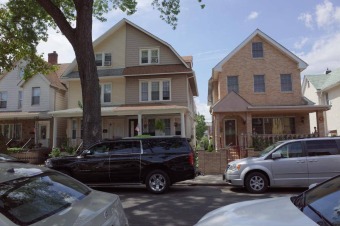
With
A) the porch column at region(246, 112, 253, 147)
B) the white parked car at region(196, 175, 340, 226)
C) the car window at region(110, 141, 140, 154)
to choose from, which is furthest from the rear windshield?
the porch column at region(246, 112, 253, 147)

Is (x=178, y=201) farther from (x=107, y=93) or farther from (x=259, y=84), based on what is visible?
(x=107, y=93)

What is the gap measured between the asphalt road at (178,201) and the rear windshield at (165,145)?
4.78 ft

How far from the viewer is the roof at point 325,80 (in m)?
28.4

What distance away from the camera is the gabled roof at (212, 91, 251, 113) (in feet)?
69.4

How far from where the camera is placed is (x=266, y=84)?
2405cm

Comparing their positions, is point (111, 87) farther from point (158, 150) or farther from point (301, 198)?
point (301, 198)

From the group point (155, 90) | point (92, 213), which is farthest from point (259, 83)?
point (92, 213)

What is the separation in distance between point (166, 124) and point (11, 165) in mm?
21062

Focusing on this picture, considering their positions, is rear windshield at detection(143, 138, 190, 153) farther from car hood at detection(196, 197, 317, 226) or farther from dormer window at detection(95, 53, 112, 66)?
dormer window at detection(95, 53, 112, 66)

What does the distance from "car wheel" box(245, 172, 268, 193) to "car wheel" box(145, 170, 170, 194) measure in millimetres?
2712

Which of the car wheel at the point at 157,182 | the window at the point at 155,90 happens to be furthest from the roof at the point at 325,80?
the car wheel at the point at 157,182

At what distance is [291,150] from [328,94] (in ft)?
69.5

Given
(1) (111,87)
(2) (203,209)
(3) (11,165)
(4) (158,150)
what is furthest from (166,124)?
(3) (11,165)

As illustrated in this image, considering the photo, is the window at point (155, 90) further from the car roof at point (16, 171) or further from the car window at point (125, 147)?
the car roof at point (16, 171)
